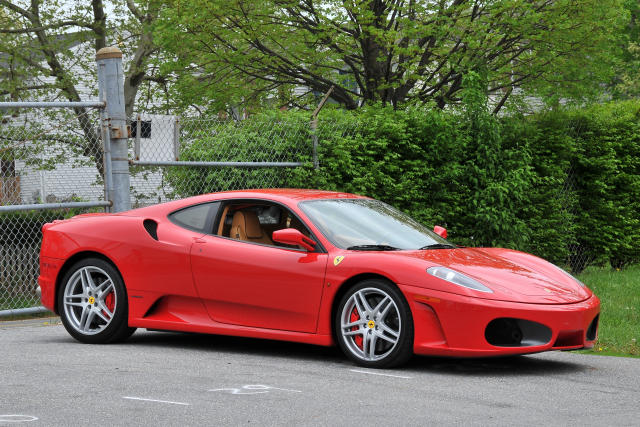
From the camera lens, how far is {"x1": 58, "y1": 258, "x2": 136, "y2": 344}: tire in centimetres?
694

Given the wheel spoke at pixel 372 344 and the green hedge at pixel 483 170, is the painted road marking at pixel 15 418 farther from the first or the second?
the green hedge at pixel 483 170

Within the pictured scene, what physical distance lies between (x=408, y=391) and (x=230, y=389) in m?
1.08

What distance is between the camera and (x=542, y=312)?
18.2 feet

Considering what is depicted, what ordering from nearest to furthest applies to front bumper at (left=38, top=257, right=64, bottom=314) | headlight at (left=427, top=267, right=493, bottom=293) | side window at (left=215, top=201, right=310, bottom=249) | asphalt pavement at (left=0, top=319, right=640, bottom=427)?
asphalt pavement at (left=0, top=319, right=640, bottom=427), headlight at (left=427, top=267, right=493, bottom=293), side window at (left=215, top=201, right=310, bottom=249), front bumper at (left=38, top=257, right=64, bottom=314)

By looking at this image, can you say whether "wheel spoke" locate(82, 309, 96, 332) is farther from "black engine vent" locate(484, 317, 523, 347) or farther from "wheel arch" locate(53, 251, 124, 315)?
"black engine vent" locate(484, 317, 523, 347)

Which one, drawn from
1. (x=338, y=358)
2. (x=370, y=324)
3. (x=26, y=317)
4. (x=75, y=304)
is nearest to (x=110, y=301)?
(x=75, y=304)

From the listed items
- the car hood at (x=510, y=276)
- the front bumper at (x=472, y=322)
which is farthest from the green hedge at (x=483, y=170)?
the front bumper at (x=472, y=322)

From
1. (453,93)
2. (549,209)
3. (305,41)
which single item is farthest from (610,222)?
(305,41)

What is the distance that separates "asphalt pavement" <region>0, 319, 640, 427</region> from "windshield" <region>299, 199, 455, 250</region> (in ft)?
2.92

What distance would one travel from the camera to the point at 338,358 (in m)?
6.39

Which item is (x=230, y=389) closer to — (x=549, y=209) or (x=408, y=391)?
(x=408, y=391)

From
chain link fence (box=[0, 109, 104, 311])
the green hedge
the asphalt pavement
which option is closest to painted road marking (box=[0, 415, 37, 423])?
the asphalt pavement

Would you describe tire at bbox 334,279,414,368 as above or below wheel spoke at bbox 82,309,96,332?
above

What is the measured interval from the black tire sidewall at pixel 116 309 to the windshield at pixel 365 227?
168 cm
